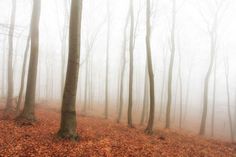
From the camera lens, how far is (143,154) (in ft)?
27.3

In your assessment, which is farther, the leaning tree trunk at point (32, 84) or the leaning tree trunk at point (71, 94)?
the leaning tree trunk at point (32, 84)

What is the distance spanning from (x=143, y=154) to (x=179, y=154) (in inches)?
73.6

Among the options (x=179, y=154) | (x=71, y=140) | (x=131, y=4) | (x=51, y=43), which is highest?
(x=51, y=43)

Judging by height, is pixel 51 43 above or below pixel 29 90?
above

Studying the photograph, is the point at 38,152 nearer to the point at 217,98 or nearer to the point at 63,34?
the point at 63,34

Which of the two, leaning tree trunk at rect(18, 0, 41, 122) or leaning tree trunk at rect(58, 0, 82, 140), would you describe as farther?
leaning tree trunk at rect(18, 0, 41, 122)

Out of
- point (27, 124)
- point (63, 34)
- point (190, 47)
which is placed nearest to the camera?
point (27, 124)

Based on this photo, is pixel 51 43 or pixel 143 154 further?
pixel 51 43

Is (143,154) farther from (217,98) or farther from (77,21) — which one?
(217,98)

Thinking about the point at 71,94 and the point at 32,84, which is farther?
the point at 32,84

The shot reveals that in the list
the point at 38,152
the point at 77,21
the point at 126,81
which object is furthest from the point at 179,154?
the point at 126,81

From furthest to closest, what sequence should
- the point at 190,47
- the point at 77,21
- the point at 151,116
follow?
the point at 190,47 → the point at 151,116 → the point at 77,21

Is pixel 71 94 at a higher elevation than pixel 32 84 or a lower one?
lower

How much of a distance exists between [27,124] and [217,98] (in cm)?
6900
